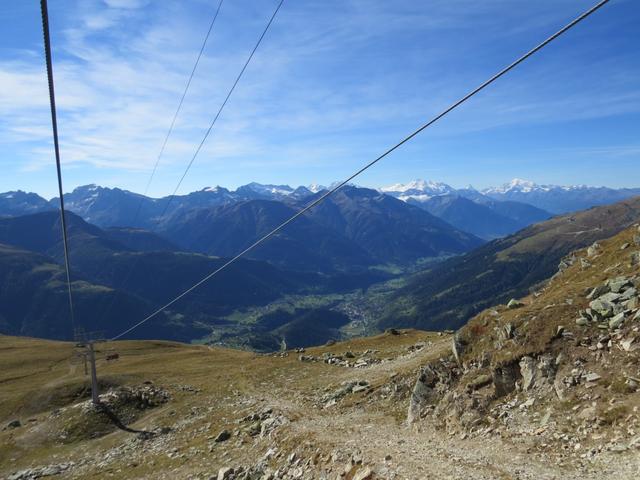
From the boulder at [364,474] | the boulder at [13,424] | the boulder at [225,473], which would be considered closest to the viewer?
the boulder at [364,474]

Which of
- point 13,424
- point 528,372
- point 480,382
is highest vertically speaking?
point 528,372

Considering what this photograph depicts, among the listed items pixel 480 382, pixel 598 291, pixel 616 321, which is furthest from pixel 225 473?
pixel 598 291

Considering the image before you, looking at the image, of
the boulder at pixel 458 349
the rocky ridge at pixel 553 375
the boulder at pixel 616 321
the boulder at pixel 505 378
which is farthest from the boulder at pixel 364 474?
the boulder at pixel 616 321

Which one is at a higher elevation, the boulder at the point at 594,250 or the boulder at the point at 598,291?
the boulder at the point at 594,250

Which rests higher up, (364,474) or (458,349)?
(458,349)

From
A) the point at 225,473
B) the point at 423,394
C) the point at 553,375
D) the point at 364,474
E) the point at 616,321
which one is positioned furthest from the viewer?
the point at 225,473

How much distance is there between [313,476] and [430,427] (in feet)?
25.6

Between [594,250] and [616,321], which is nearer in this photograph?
[616,321]

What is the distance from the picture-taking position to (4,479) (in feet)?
147

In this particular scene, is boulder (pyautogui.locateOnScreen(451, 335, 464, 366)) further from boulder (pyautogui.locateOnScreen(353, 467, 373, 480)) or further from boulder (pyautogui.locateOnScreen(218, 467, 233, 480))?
boulder (pyautogui.locateOnScreen(218, 467, 233, 480))

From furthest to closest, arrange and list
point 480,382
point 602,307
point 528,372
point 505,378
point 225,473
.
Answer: point 225,473
point 480,382
point 505,378
point 602,307
point 528,372

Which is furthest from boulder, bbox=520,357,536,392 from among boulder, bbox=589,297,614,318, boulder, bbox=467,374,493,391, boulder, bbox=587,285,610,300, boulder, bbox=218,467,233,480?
boulder, bbox=218,467,233,480

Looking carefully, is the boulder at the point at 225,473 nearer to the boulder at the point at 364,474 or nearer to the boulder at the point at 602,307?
the boulder at the point at 364,474

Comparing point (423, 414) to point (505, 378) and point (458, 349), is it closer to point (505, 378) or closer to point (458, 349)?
point (458, 349)
